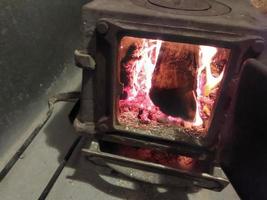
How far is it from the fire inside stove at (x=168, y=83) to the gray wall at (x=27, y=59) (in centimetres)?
45

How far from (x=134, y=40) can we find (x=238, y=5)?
376 mm

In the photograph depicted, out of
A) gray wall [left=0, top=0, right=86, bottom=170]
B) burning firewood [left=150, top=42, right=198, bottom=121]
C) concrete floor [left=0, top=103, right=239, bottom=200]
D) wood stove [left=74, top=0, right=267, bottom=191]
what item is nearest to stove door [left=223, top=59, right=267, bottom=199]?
wood stove [left=74, top=0, right=267, bottom=191]

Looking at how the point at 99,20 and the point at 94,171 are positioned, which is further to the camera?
the point at 94,171

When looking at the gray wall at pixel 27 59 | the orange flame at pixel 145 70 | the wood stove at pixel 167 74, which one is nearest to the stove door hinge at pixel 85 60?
the wood stove at pixel 167 74

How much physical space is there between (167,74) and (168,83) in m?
0.03

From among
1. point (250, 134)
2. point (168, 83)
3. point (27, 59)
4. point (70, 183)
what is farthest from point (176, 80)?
point (27, 59)

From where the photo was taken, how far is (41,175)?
100 cm

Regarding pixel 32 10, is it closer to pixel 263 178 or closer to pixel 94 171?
pixel 94 171

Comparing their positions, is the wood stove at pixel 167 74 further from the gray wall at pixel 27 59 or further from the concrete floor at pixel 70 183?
the gray wall at pixel 27 59

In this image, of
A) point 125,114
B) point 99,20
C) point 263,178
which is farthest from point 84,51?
point 263,178

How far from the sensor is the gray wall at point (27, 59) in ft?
3.32

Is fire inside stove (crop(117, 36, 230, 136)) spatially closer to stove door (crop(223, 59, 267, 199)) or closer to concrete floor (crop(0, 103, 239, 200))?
stove door (crop(223, 59, 267, 199))

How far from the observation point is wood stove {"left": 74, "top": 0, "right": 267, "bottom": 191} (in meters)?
0.71

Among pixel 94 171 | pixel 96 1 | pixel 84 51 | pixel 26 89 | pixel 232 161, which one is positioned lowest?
pixel 94 171
